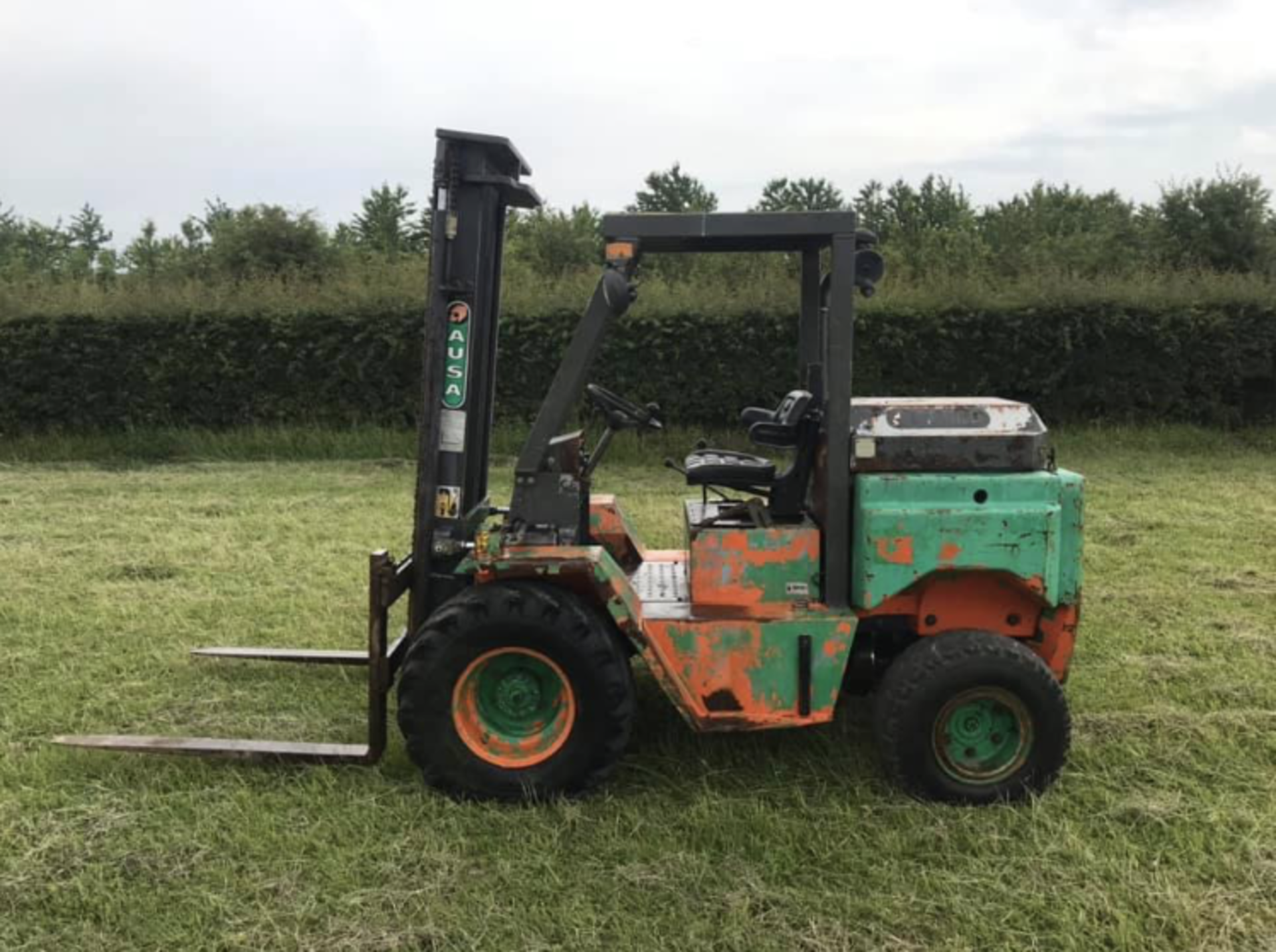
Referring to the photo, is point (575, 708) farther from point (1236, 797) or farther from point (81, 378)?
point (81, 378)

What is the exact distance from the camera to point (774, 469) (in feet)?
13.6

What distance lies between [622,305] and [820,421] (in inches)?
38.8

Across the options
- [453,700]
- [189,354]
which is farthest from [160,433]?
[453,700]

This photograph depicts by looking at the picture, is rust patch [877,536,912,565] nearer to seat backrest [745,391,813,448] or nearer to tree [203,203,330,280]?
seat backrest [745,391,813,448]

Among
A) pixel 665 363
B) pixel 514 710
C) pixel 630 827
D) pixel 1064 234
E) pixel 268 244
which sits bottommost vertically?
pixel 630 827

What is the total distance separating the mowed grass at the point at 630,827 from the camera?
2.95 m

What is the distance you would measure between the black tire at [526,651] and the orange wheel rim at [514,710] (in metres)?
0.03

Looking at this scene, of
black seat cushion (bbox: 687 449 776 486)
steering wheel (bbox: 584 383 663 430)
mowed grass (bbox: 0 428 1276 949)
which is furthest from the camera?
black seat cushion (bbox: 687 449 776 486)

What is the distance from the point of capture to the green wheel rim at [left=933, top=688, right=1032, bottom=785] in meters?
3.59

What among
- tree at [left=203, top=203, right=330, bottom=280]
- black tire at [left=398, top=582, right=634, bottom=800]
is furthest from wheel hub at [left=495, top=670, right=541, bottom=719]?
tree at [left=203, top=203, right=330, bottom=280]

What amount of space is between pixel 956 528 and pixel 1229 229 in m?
19.1

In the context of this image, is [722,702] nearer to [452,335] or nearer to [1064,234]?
[452,335]

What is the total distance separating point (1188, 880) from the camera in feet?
10.3

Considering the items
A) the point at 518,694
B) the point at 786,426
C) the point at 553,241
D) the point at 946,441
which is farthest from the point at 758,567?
the point at 553,241
